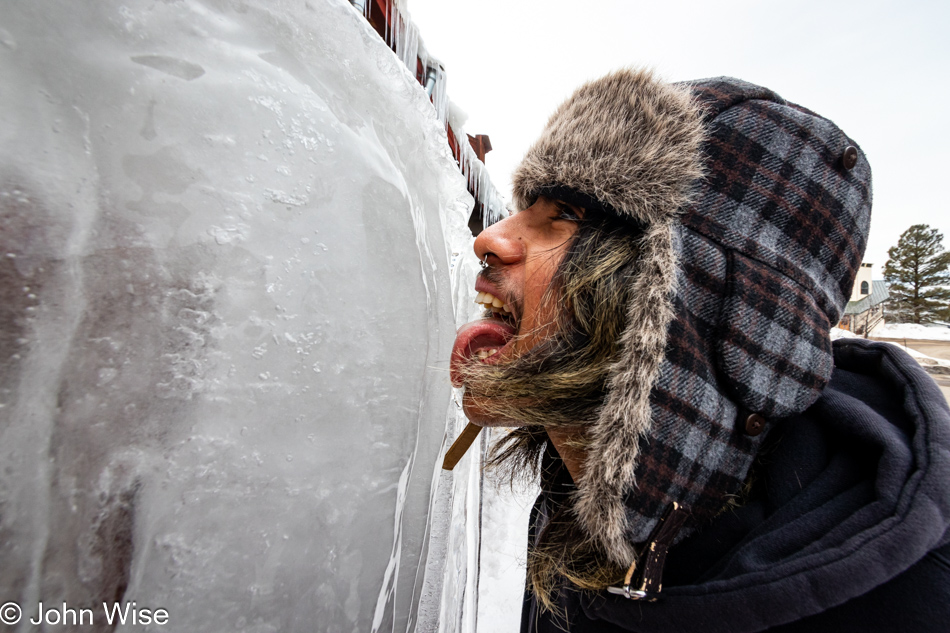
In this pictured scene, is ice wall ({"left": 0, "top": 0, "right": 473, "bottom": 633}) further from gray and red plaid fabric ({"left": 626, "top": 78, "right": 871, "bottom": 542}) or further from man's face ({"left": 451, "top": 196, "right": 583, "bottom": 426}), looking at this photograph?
gray and red plaid fabric ({"left": 626, "top": 78, "right": 871, "bottom": 542})

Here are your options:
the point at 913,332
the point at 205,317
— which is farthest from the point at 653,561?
the point at 913,332

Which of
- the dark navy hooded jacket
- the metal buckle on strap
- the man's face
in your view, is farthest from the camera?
the man's face

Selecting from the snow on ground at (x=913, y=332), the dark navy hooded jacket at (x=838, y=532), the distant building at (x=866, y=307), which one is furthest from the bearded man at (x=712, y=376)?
the snow on ground at (x=913, y=332)

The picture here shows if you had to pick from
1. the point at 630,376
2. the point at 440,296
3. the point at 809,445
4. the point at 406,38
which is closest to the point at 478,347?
the point at 440,296

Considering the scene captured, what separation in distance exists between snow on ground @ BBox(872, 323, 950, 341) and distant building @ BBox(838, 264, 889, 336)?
27 centimetres

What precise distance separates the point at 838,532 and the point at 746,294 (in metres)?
0.31

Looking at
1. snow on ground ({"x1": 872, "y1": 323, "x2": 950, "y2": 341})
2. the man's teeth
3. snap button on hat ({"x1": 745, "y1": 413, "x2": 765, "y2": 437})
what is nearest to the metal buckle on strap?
snap button on hat ({"x1": 745, "y1": 413, "x2": 765, "y2": 437})

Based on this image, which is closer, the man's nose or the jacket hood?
the jacket hood

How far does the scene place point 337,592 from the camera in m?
0.53

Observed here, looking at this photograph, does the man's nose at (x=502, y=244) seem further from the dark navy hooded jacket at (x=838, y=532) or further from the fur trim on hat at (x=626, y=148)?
the dark navy hooded jacket at (x=838, y=532)

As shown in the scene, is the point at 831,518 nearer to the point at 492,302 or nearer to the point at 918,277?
the point at 492,302

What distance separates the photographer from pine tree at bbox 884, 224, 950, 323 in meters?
16.0

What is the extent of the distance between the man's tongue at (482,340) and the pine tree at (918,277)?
911 inches

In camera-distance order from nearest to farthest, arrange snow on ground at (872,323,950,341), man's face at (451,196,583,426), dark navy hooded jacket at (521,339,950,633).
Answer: dark navy hooded jacket at (521,339,950,633)
man's face at (451,196,583,426)
snow on ground at (872,323,950,341)
